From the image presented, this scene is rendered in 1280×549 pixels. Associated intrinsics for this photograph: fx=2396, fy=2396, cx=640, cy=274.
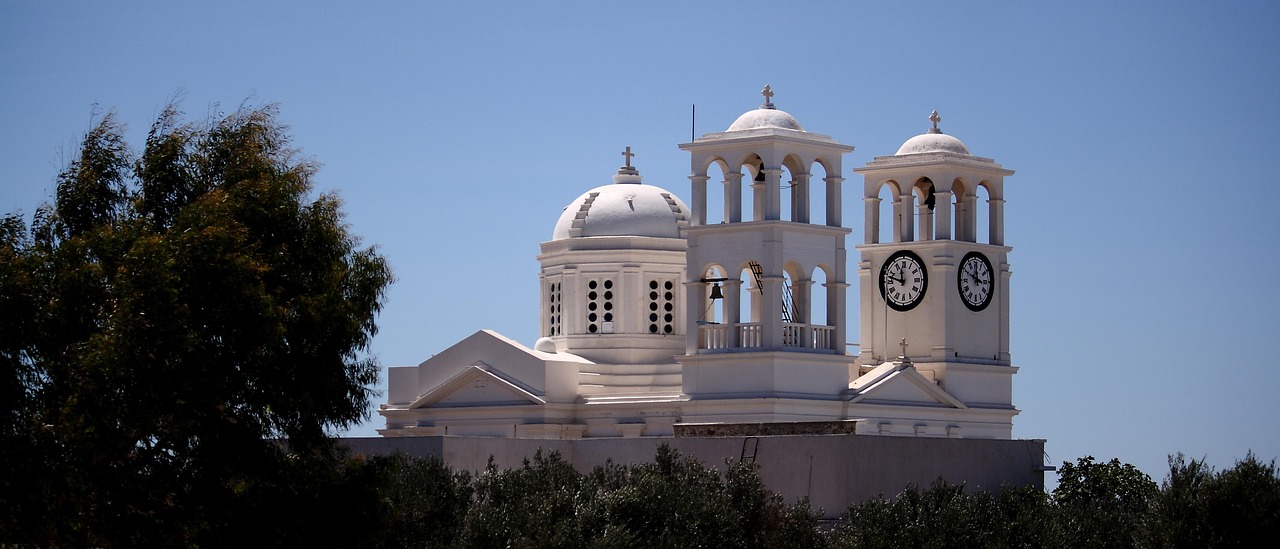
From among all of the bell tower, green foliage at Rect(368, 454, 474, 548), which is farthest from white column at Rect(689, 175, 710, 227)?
green foliage at Rect(368, 454, 474, 548)

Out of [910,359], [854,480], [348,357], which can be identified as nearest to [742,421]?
[910,359]

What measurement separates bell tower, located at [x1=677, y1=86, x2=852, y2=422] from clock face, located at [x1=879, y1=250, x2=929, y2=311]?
4.05 m

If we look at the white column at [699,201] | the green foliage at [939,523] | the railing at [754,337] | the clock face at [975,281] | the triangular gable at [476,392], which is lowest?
the green foliage at [939,523]

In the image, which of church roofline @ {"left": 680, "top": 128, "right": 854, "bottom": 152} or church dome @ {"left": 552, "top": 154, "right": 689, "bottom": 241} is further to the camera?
church dome @ {"left": 552, "top": 154, "right": 689, "bottom": 241}

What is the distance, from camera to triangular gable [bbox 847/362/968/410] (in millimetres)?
64250

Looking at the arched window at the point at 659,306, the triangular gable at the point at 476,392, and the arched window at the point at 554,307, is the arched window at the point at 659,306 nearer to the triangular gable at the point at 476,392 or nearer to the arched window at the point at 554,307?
the arched window at the point at 554,307

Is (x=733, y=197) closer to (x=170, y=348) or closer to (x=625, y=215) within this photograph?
(x=625, y=215)

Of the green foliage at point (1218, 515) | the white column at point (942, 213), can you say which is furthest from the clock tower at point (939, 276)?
the green foliage at point (1218, 515)

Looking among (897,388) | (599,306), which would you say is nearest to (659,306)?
(599,306)

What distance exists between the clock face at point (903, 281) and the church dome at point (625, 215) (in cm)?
618

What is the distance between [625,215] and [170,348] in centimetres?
3468

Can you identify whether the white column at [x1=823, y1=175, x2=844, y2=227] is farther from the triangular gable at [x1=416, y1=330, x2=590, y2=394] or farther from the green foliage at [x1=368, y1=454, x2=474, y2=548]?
the green foliage at [x1=368, y1=454, x2=474, y2=548]

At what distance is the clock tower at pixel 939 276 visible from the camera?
220 feet

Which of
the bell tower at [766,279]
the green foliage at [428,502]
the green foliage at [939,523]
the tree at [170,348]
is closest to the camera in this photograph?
the tree at [170,348]
